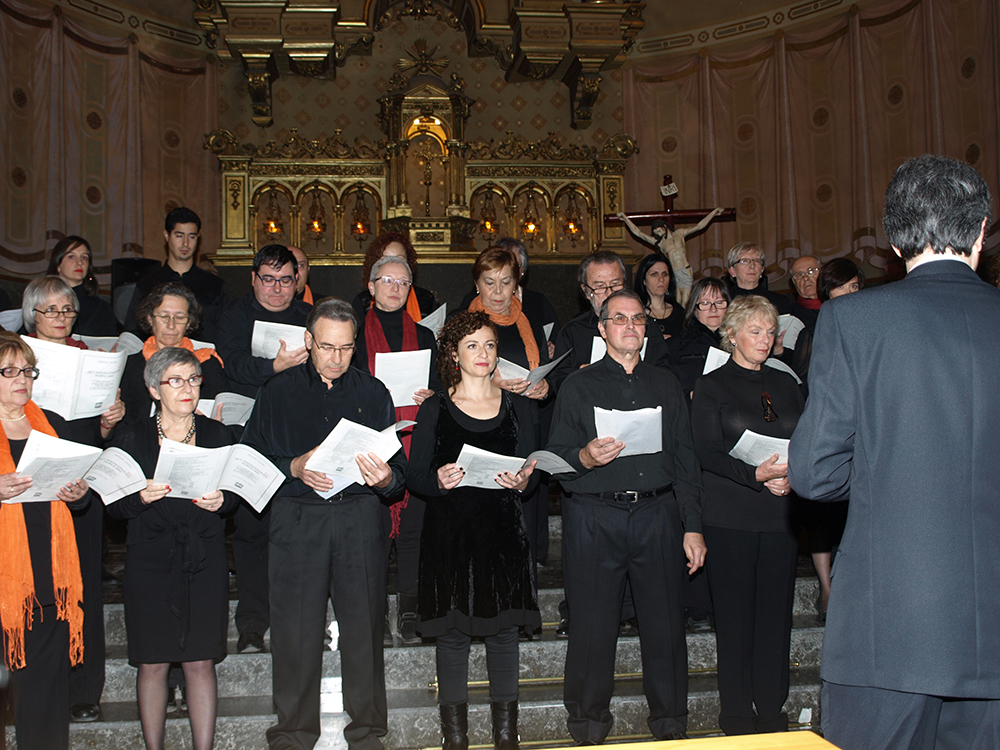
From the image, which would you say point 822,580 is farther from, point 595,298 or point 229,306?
point 229,306

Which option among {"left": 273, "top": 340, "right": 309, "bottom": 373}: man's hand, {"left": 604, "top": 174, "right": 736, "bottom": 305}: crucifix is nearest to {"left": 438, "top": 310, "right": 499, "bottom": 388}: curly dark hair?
{"left": 273, "top": 340, "right": 309, "bottom": 373}: man's hand

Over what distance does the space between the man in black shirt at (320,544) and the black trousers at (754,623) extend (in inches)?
52.1

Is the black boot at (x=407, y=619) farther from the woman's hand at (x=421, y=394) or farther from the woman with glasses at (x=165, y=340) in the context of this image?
the woman with glasses at (x=165, y=340)

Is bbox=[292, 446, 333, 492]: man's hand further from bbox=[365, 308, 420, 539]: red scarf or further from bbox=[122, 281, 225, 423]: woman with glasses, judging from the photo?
bbox=[122, 281, 225, 423]: woman with glasses

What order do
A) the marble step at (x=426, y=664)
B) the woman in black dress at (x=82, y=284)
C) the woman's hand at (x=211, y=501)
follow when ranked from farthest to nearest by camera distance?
the woman in black dress at (x=82, y=284) → the marble step at (x=426, y=664) → the woman's hand at (x=211, y=501)

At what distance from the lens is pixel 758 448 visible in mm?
3021

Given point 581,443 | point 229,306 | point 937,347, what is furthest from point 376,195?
point 937,347

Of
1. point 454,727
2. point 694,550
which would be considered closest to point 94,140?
point 454,727

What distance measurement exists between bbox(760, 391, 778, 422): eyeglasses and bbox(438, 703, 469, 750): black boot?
166 centimetres

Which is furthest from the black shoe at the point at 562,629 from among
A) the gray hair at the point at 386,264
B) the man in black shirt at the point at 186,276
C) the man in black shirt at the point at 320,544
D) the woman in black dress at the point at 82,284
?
the woman in black dress at the point at 82,284

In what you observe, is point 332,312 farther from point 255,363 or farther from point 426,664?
point 426,664

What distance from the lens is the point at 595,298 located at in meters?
4.07

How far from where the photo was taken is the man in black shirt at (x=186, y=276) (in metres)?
4.48

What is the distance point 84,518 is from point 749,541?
268 cm
